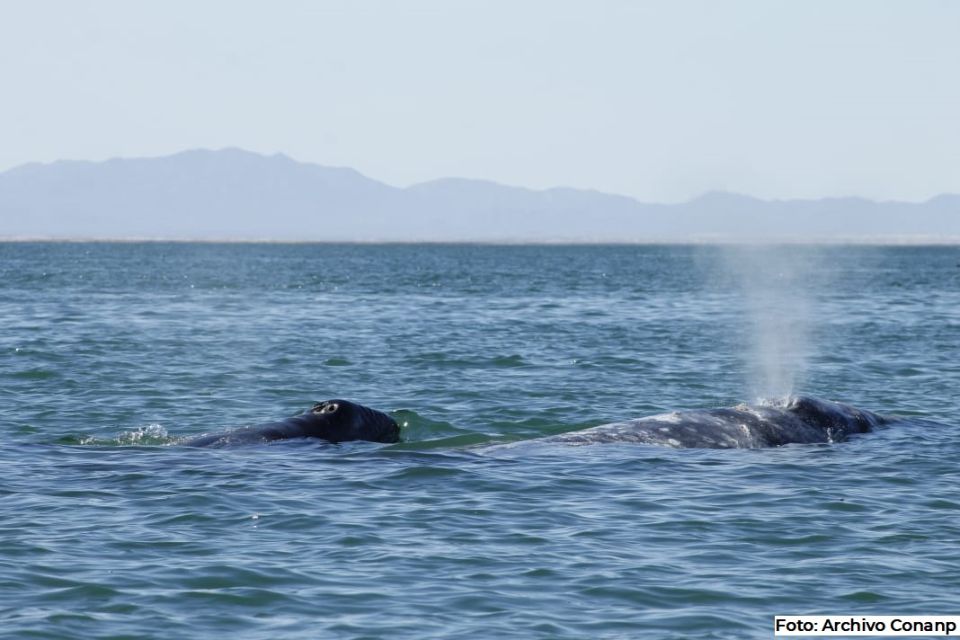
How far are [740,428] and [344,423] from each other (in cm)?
580

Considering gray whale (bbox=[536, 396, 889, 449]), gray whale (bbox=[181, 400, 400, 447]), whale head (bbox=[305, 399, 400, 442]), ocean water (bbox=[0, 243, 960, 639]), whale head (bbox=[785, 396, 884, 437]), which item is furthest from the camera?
whale head (bbox=[785, 396, 884, 437])

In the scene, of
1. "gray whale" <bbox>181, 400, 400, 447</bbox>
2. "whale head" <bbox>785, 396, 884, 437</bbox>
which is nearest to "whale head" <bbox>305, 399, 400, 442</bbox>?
"gray whale" <bbox>181, 400, 400, 447</bbox>

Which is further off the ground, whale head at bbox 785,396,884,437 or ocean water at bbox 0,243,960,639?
whale head at bbox 785,396,884,437

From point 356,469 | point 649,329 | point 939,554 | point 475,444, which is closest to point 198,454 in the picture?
point 356,469

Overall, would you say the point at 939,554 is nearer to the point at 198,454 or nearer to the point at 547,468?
the point at 547,468

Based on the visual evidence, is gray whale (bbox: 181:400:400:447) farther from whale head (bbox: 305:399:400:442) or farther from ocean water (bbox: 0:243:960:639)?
ocean water (bbox: 0:243:960:639)

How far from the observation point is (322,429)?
67.1 feet

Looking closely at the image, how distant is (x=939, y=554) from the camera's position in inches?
557

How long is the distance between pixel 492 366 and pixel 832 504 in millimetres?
19569

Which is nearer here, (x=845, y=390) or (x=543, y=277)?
(x=845, y=390)

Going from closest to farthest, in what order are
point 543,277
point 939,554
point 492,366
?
point 939,554, point 492,366, point 543,277

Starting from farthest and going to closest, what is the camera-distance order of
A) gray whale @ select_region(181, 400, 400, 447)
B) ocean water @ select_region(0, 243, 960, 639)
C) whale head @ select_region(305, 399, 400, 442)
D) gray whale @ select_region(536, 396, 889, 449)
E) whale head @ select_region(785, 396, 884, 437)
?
whale head @ select_region(785, 396, 884, 437) < whale head @ select_region(305, 399, 400, 442) < gray whale @ select_region(536, 396, 889, 449) < gray whale @ select_region(181, 400, 400, 447) < ocean water @ select_region(0, 243, 960, 639)

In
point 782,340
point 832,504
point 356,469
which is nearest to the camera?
point 832,504

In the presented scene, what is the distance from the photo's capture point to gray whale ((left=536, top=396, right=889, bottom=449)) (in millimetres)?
20328
